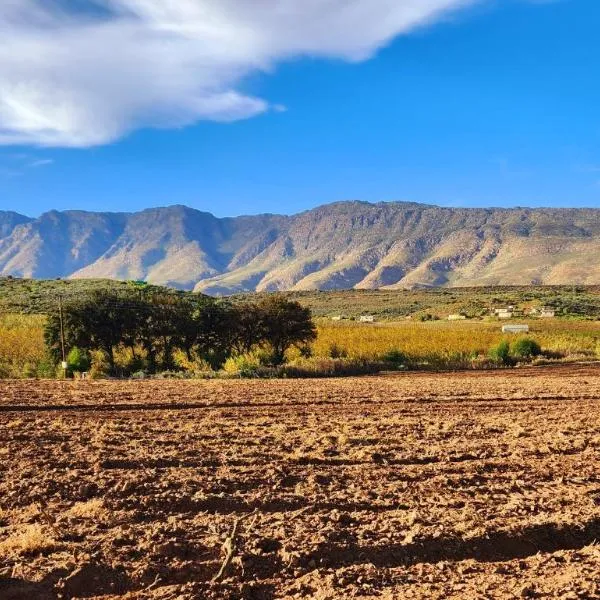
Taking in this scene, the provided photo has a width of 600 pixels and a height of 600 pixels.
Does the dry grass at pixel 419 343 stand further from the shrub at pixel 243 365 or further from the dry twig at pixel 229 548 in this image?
the dry twig at pixel 229 548

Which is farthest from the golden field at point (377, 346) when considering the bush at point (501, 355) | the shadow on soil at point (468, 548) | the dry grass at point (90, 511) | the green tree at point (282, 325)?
the shadow on soil at point (468, 548)

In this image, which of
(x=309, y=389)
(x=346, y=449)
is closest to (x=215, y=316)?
(x=309, y=389)

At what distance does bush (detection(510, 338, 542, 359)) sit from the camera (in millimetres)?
38531

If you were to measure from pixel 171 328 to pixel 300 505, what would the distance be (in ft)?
84.2

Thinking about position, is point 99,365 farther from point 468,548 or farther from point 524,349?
point 468,548

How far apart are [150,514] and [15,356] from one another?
1113 inches

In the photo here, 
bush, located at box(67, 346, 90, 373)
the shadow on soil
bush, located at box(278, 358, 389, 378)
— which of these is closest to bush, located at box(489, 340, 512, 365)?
bush, located at box(278, 358, 389, 378)

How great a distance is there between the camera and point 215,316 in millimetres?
35250

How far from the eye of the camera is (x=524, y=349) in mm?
38781

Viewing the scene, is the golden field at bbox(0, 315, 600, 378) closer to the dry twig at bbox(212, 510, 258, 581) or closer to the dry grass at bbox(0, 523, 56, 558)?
the dry grass at bbox(0, 523, 56, 558)

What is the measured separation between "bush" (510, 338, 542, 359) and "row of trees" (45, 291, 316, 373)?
36.3ft

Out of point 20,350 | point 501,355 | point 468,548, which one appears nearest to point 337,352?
point 501,355

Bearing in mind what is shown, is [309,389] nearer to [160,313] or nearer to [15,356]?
[160,313]

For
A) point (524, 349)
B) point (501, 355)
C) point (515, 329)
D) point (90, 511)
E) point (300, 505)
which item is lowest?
point (501, 355)
